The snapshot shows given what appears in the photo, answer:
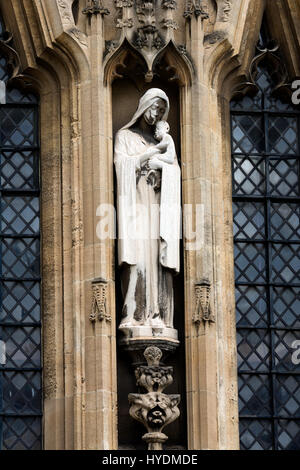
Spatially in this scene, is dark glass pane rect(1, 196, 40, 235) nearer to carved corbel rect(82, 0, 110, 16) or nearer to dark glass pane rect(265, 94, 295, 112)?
carved corbel rect(82, 0, 110, 16)

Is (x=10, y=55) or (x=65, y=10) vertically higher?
(x=65, y=10)

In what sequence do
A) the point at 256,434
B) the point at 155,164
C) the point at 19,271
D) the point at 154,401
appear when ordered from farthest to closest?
1. the point at 19,271
2. the point at 256,434
3. the point at 155,164
4. the point at 154,401

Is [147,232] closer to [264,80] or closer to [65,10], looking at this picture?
[65,10]

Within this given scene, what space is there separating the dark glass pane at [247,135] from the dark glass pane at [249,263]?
122cm

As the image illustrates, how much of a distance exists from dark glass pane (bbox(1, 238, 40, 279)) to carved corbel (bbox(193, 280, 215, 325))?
1936 mm

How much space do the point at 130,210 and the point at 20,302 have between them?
1.70 metres

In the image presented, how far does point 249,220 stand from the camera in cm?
2856

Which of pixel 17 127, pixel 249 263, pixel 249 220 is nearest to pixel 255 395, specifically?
pixel 249 263

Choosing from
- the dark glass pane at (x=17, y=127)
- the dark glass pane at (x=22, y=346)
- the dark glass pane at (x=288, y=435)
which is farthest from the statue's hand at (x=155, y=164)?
the dark glass pane at (x=288, y=435)

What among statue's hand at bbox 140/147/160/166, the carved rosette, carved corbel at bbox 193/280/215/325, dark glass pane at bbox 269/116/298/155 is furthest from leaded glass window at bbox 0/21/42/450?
dark glass pane at bbox 269/116/298/155
